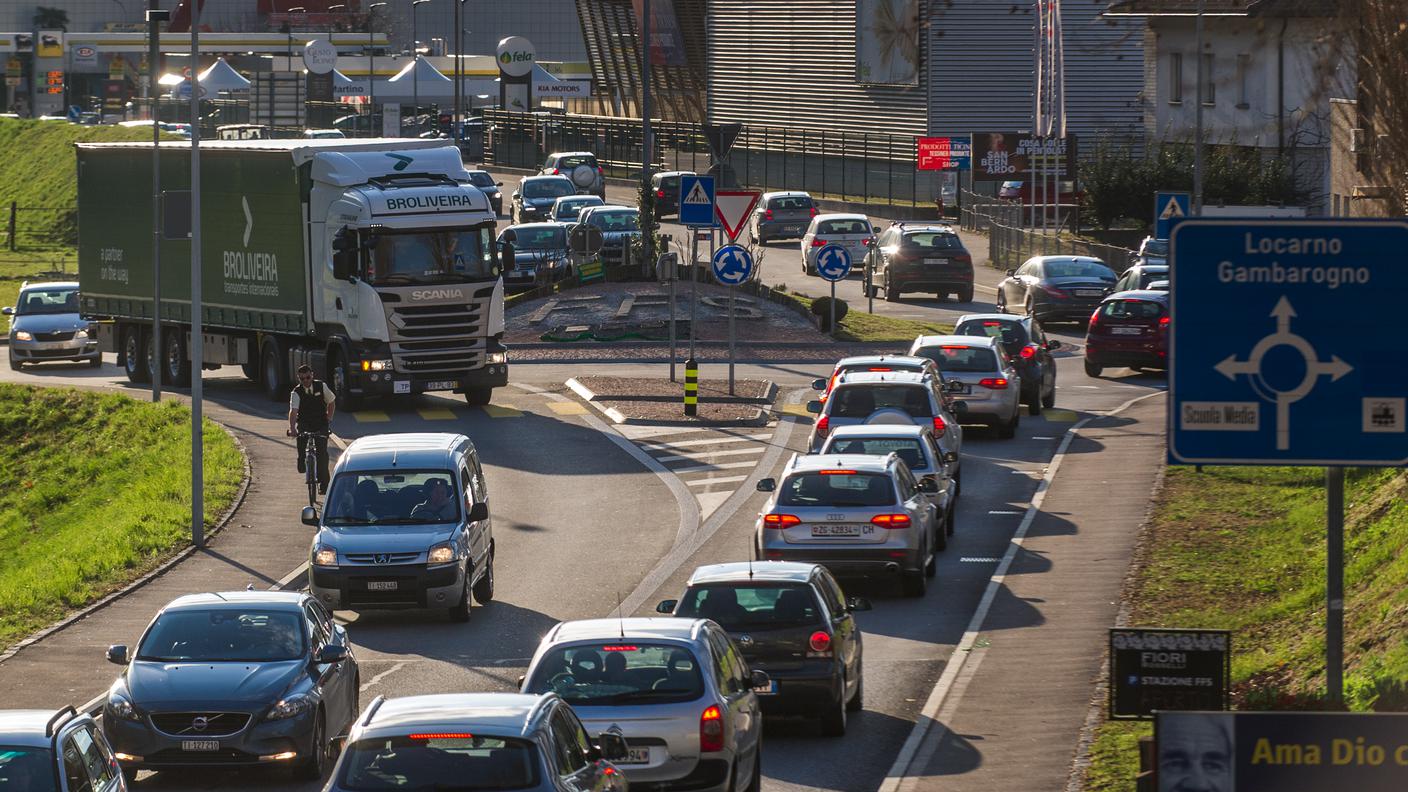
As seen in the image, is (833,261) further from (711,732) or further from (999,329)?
(711,732)

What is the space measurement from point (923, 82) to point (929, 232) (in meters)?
28.2

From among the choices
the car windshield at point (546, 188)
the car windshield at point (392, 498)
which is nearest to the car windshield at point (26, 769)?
the car windshield at point (392, 498)

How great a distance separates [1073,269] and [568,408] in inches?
607

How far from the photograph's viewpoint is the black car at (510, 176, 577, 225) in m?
71.4

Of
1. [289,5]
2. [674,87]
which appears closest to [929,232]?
[674,87]

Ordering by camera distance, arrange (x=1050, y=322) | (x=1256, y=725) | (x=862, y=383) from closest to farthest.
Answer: (x=1256, y=725)
(x=862, y=383)
(x=1050, y=322)

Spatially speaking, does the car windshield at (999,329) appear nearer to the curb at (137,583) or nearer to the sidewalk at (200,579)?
the sidewalk at (200,579)

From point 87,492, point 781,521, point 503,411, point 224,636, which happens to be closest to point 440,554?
point 781,521

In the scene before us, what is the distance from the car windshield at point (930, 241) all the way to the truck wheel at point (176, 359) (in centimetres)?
1886

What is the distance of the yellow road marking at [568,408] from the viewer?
38.0 metres

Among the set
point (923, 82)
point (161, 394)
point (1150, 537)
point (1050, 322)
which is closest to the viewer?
point (1150, 537)

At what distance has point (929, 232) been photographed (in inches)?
2142

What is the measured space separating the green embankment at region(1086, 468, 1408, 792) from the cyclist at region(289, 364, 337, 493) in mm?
11006

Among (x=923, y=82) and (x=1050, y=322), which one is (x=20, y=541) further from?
(x=923, y=82)
